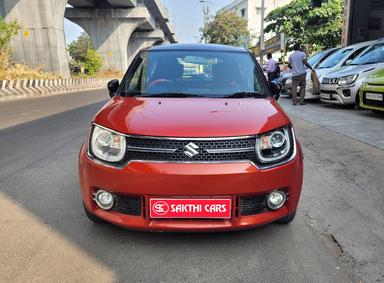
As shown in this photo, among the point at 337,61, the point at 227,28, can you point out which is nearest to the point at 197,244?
the point at 337,61

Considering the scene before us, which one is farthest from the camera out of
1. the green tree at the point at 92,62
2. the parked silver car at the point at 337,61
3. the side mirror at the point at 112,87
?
the green tree at the point at 92,62

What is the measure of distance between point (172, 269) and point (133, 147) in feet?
2.82

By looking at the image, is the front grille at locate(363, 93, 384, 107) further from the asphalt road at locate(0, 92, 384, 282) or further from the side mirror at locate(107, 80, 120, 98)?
the side mirror at locate(107, 80, 120, 98)

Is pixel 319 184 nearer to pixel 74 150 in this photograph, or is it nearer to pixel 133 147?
pixel 133 147

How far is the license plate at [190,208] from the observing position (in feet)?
8.45

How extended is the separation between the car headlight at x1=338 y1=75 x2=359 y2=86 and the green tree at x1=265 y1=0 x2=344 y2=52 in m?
20.9

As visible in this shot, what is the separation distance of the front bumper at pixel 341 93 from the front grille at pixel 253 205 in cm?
768

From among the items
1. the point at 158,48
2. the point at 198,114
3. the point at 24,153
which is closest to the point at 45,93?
the point at 24,153

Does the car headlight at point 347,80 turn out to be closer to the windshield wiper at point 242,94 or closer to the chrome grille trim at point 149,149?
the windshield wiper at point 242,94

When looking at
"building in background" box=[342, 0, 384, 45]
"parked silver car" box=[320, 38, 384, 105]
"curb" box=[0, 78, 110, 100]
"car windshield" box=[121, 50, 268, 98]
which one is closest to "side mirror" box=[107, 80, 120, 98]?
"car windshield" box=[121, 50, 268, 98]

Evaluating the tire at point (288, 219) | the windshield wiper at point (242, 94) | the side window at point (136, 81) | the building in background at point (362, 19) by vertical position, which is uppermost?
the building in background at point (362, 19)

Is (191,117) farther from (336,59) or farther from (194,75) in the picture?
(336,59)

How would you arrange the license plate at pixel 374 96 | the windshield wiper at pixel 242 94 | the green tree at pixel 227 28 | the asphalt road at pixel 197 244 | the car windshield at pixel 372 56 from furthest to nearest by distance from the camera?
the green tree at pixel 227 28 < the car windshield at pixel 372 56 < the license plate at pixel 374 96 < the windshield wiper at pixel 242 94 < the asphalt road at pixel 197 244

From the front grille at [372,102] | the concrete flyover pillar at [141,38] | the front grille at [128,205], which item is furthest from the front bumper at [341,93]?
the concrete flyover pillar at [141,38]
